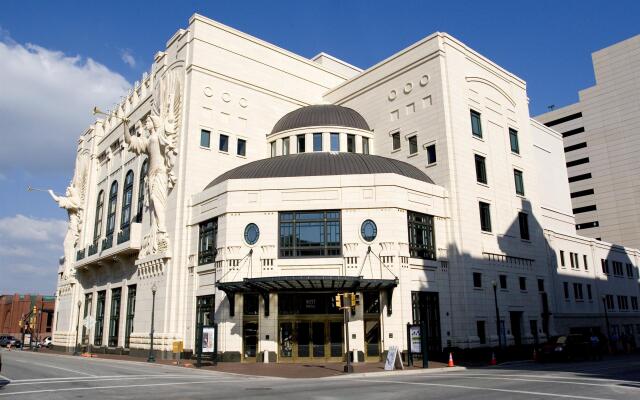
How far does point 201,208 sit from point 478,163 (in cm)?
2305

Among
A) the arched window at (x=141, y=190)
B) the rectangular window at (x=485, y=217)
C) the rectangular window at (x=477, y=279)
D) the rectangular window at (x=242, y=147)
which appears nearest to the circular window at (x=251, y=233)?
the rectangular window at (x=242, y=147)

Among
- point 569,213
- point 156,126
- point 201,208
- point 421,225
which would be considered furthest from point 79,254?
point 569,213

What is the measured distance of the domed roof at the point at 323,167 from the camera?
37.6m

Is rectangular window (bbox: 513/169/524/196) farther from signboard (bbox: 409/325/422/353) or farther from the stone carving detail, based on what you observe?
the stone carving detail

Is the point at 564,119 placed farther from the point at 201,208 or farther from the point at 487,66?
the point at 201,208

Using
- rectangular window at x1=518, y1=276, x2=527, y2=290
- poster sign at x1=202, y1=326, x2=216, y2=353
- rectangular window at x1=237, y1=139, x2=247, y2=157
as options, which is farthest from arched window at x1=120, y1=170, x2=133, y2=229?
rectangular window at x1=518, y1=276, x2=527, y2=290

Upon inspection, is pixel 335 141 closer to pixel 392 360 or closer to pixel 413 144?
pixel 413 144

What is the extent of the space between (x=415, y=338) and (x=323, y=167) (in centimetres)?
1427

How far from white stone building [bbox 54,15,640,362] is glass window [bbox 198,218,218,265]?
0.60 feet

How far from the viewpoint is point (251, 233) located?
117ft

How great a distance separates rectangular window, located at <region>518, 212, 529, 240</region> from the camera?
1809 inches

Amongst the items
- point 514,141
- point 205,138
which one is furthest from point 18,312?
point 514,141

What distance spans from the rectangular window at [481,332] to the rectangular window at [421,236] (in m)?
6.43

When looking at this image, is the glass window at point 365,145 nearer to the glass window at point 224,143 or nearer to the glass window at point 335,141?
the glass window at point 335,141
